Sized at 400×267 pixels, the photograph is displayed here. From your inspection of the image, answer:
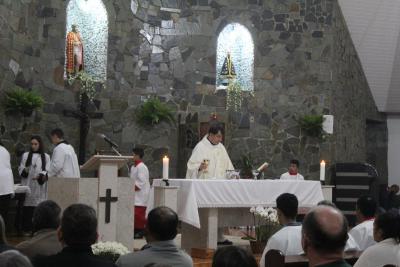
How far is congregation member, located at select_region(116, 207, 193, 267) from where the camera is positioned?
398cm

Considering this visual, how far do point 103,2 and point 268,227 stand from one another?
7310 millimetres

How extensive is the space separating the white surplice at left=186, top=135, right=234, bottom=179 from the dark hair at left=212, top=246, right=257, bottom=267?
7018 mm

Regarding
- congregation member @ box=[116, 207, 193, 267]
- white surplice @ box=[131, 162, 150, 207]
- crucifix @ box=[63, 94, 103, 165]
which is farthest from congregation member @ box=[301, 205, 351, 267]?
crucifix @ box=[63, 94, 103, 165]

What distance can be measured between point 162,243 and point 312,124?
1157 centimetres

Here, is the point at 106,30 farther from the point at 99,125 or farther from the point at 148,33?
the point at 99,125

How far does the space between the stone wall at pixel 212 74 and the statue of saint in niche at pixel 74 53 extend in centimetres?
15

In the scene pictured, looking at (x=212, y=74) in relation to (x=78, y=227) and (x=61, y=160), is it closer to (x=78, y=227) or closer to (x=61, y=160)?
(x=61, y=160)

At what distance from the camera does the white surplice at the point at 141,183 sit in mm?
11625

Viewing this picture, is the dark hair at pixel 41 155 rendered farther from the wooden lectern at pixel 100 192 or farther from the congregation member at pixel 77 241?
the congregation member at pixel 77 241

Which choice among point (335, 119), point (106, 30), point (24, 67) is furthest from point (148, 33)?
point (335, 119)

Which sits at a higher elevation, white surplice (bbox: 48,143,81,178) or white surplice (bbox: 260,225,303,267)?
white surplice (bbox: 48,143,81,178)

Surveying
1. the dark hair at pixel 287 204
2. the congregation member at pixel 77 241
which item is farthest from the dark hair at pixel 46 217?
Result: the dark hair at pixel 287 204

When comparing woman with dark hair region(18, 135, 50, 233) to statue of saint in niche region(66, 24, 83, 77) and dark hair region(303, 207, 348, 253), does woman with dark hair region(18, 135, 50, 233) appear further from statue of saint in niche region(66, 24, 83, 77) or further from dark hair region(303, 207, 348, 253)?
dark hair region(303, 207, 348, 253)

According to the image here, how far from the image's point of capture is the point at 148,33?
48.4 feet
